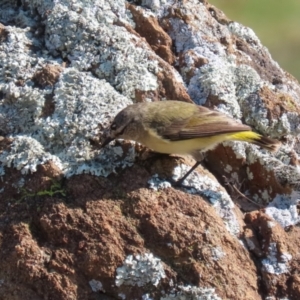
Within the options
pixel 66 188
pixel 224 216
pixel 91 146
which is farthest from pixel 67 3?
pixel 224 216

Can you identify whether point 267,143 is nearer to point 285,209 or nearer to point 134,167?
point 285,209

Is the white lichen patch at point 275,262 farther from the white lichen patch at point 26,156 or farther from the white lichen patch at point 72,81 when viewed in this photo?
the white lichen patch at point 26,156

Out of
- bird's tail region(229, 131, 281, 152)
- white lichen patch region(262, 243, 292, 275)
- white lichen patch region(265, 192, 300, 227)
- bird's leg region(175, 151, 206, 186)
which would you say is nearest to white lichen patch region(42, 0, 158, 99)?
bird's leg region(175, 151, 206, 186)

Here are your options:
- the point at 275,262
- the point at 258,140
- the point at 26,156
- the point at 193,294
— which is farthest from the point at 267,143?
the point at 26,156

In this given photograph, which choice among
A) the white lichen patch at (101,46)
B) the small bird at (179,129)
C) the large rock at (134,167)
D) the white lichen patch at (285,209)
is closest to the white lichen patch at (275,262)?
the large rock at (134,167)

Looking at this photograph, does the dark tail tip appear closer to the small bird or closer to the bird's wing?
the small bird

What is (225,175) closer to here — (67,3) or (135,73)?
(135,73)
